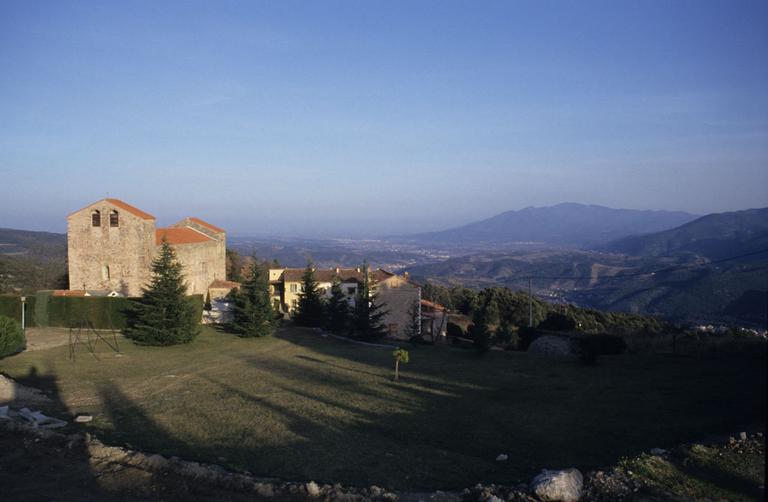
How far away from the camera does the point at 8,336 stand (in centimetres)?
1708

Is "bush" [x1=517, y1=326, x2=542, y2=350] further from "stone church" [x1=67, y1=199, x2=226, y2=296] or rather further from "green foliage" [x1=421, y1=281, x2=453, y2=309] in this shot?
"green foliage" [x1=421, y1=281, x2=453, y2=309]

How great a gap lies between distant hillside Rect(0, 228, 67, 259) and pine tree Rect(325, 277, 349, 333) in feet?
148

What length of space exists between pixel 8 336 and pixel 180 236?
19.5 meters

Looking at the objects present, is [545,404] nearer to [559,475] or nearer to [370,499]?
[559,475]

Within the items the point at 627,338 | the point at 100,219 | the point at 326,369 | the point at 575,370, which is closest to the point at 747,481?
the point at 575,370

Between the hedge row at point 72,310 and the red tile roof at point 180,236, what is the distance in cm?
742

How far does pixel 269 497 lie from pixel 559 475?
3.84m

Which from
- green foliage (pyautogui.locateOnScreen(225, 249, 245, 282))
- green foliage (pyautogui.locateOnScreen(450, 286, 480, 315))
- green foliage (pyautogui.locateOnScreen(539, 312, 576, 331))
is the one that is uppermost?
green foliage (pyautogui.locateOnScreen(225, 249, 245, 282))

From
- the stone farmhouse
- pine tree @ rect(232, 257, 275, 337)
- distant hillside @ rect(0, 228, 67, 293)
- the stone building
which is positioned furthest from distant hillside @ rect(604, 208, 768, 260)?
distant hillside @ rect(0, 228, 67, 293)

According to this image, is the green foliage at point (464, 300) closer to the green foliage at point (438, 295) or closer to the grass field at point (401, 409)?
the green foliage at point (438, 295)

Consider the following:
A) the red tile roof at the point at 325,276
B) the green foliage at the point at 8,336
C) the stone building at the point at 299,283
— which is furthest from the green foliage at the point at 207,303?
the green foliage at the point at 8,336

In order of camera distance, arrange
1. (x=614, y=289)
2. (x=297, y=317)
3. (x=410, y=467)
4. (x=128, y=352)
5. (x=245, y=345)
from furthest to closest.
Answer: (x=614, y=289), (x=297, y=317), (x=245, y=345), (x=128, y=352), (x=410, y=467)

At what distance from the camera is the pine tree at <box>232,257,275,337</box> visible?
2642 cm

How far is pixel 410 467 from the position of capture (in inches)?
327
